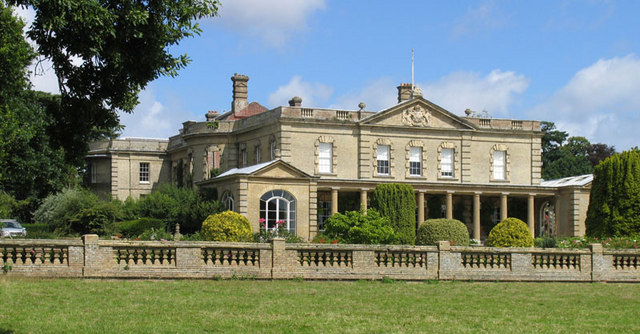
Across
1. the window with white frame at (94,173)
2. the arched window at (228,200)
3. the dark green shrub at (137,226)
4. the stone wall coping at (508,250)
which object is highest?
the window with white frame at (94,173)

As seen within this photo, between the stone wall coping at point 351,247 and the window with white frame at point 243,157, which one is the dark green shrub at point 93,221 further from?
the stone wall coping at point 351,247

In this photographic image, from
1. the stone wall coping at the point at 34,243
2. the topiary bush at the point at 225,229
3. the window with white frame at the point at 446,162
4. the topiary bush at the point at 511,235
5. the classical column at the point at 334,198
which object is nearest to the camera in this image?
the stone wall coping at the point at 34,243

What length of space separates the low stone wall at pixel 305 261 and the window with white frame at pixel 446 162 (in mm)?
26066

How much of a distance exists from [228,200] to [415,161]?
1148 cm

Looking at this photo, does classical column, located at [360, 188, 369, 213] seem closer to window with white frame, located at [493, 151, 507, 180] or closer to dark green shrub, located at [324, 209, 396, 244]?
window with white frame, located at [493, 151, 507, 180]

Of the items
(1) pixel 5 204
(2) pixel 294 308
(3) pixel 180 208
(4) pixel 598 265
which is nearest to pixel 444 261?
(4) pixel 598 265

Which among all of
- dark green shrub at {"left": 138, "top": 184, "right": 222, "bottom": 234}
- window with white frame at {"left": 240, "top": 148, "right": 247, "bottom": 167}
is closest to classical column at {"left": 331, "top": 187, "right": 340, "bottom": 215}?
dark green shrub at {"left": 138, "top": 184, "right": 222, "bottom": 234}

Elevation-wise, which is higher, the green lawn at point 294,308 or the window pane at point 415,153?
the window pane at point 415,153

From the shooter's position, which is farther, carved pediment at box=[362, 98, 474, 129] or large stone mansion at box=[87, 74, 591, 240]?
carved pediment at box=[362, 98, 474, 129]

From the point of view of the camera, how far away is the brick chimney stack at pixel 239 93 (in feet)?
184

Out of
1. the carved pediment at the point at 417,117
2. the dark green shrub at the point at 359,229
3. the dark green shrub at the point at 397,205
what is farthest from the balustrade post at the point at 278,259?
the carved pediment at the point at 417,117

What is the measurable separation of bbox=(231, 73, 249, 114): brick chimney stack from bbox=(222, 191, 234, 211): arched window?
13.3m

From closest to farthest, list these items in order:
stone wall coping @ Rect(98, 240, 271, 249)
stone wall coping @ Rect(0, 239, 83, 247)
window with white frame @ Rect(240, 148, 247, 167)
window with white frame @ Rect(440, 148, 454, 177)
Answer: stone wall coping @ Rect(0, 239, 83, 247) → stone wall coping @ Rect(98, 240, 271, 249) → window with white frame @ Rect(440, 148, 454, 177) → window with white frame @ Rect(240, 148, 247, 167)

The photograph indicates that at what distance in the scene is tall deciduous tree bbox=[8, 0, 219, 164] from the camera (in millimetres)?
10898
